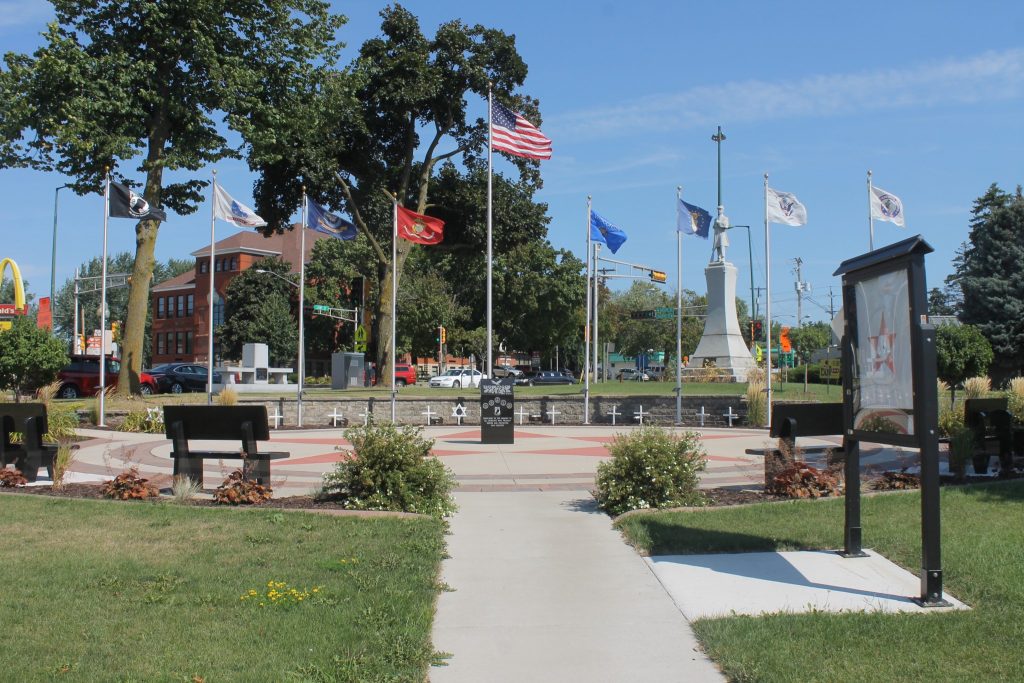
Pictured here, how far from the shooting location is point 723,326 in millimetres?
46938

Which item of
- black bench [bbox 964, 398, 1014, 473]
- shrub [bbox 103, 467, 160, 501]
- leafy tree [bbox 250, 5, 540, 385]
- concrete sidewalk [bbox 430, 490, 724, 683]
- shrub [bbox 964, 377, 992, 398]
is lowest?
concrete sidewalk [bbox 430, 490, 724, 683]

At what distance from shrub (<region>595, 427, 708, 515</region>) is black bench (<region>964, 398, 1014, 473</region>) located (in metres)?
4.60

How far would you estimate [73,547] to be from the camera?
785cm

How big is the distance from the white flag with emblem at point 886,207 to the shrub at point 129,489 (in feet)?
64.0

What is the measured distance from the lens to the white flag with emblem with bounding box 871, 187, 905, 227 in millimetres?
23656

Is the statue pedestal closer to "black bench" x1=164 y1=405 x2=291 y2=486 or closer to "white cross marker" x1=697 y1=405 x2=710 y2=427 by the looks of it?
"white cross marker" x1=697 y1=405 x2=710 y2=427

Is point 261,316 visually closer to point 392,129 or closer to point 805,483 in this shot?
point 392,129

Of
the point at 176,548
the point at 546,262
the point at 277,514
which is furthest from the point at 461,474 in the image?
the point at 546,262

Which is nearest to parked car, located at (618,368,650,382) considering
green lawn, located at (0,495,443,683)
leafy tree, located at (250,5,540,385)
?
leafy tree, located at (250,5,540,385)

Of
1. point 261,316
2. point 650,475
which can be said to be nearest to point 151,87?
point 650,475

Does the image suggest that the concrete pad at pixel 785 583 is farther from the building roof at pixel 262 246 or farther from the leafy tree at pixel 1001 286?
the building roof at pixel 262 246

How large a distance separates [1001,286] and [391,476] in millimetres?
40792

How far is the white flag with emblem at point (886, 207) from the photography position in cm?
2366

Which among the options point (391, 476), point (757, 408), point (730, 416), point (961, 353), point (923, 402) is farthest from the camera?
point (961, 353)
